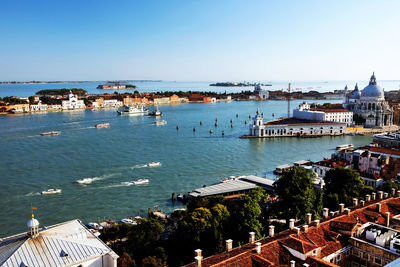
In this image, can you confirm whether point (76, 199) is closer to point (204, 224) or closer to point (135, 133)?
point (204, 224)

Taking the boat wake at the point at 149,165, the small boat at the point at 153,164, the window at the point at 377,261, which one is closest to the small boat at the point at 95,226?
the boat wake at the point at 149,165

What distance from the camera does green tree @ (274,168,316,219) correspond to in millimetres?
6906

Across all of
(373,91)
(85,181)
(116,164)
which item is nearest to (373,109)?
(373,91)

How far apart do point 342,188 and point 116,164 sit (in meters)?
9.02

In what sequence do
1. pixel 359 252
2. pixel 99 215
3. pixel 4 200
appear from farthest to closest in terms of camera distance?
pixel 4 200, pixel 99 215, pixel 359 252

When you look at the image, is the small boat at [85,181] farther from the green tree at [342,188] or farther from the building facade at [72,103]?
the building facade at [72,103]

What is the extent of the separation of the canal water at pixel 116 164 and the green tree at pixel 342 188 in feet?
13.5

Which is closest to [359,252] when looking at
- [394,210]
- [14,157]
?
[394,210]

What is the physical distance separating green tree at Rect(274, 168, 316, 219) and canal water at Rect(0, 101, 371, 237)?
3447 millimetres

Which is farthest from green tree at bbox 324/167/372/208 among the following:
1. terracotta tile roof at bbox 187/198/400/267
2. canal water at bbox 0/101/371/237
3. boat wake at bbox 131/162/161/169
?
boat wake at bbox 131/162/161/169

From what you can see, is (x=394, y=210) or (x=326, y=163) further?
(x=326, y=163)

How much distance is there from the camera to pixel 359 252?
4.81m

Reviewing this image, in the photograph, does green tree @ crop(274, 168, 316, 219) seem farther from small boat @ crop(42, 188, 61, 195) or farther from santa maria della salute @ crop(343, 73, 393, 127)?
santa maria della salute @ crop(343, 73, 393, 127)

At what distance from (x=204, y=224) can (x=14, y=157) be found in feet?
40.5
